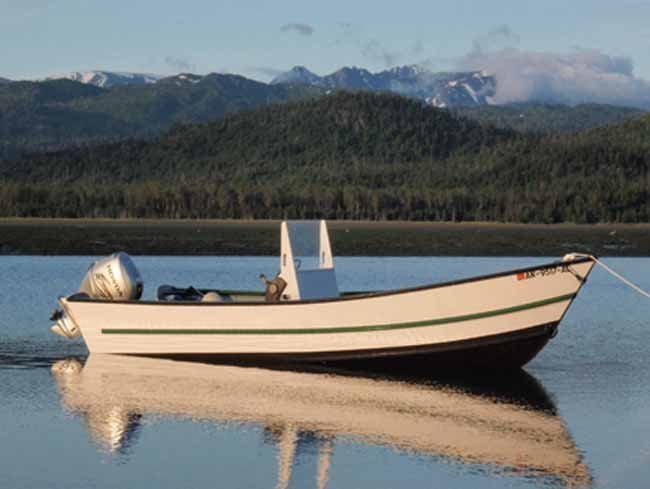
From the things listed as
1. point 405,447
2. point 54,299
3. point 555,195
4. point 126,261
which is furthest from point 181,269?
point 555,195

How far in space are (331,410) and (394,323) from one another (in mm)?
3403

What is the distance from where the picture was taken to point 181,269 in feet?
179

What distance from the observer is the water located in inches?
685

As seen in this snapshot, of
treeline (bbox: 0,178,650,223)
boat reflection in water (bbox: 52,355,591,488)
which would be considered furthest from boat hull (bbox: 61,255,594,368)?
treeline (bbox: 0,178,650,223)

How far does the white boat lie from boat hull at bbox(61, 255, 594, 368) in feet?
0.05

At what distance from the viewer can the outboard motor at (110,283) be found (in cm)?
2733

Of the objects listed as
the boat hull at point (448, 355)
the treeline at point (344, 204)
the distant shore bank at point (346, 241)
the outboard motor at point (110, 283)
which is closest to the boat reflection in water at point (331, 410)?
the boat hull at point (448, 355)

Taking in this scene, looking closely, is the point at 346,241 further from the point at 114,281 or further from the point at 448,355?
the point at 448,355

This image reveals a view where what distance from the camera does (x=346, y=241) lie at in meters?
83.0

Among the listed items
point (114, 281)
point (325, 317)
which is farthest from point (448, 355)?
point (114, 281)

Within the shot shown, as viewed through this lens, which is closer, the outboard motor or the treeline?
the outboard motor

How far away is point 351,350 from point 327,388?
162cm

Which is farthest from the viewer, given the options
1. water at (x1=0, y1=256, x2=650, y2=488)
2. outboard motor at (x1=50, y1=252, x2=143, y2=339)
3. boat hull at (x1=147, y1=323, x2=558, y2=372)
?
outboard motor at (x1=50, y1=252, x2=143, y2=339)

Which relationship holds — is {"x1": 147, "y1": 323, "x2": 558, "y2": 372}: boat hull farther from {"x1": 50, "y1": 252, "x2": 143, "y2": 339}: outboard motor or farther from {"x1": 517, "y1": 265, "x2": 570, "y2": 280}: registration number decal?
{"x1": 50, "y1": 252, "x2": 143, "y2": 339}: outboard motor
